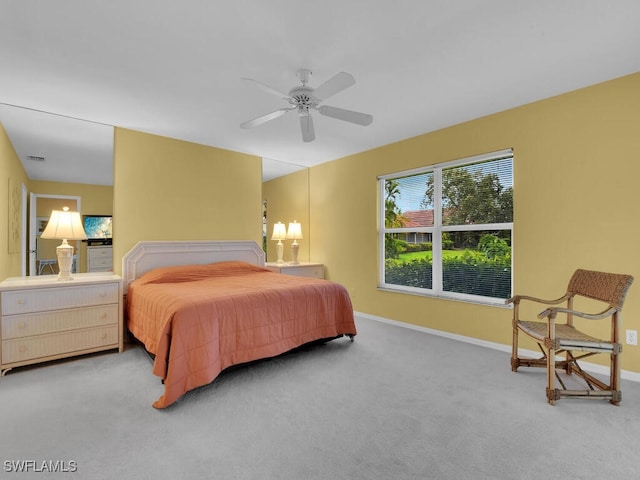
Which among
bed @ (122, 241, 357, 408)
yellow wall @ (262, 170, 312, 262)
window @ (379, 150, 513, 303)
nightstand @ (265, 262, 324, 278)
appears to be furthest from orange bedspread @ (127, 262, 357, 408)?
yellow wall @ (262, 170, 312, 262)

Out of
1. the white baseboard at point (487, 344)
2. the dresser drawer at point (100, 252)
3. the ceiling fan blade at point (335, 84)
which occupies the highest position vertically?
the ceiling fan blade at point (335, 84)

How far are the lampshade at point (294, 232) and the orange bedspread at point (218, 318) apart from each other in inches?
59.5

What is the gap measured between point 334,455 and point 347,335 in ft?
5.99

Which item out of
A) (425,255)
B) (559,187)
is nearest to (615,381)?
(559,187)

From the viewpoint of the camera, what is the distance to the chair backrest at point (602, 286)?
2143 mm

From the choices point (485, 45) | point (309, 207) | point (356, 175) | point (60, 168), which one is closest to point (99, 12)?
point (60, 168)

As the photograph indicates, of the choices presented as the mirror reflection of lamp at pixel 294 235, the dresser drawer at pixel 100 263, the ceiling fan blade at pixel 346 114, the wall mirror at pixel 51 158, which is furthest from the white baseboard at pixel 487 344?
the wall mirror at pixel 51 158

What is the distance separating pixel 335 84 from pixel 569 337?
241 cm

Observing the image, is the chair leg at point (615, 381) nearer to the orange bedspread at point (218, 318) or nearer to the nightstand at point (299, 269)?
the orange bedspread at point (218, 318)

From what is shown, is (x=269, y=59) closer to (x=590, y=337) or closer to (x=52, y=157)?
(x=52, y=157)

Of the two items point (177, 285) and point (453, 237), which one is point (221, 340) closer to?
point (177, 285)

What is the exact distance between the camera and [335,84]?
2.16 meters

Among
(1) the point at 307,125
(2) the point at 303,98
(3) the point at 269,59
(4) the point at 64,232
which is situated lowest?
(4) the point at 64,232

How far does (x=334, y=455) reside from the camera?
65.5 inches
